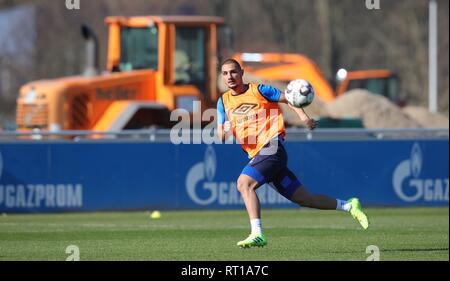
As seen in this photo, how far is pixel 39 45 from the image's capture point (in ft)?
159

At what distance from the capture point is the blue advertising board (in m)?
21.4

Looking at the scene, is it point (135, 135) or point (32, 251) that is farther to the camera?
point (135, 135)

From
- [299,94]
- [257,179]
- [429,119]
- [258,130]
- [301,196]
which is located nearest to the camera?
[299,94]

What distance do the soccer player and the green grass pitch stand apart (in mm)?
759

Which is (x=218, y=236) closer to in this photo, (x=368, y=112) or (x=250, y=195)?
(x=250, y=195)

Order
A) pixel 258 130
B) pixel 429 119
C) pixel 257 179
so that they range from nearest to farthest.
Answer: pixel 257 179, pixel 258 130, pixel 429 119

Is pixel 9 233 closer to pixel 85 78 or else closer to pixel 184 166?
pixel 184 166

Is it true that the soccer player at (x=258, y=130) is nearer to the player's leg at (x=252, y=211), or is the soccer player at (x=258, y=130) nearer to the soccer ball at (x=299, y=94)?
the player's leg at (x=252, y=211)

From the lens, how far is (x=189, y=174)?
72.4 feet

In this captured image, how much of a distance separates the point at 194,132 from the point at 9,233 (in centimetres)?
639

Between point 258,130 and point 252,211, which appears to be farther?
point 258,130

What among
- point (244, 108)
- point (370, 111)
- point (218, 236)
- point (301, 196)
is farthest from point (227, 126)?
point (370, 111)

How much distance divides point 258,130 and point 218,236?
2.74 m
